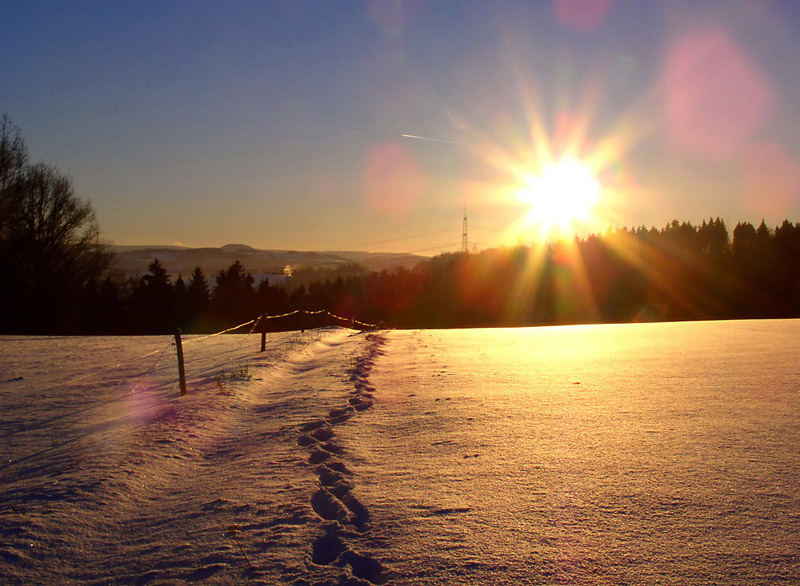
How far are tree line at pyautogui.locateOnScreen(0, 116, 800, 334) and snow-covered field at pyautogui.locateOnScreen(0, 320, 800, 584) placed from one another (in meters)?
31.5

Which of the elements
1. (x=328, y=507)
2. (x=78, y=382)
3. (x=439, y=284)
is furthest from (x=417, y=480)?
(x=439, y=284)

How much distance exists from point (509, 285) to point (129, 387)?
72216mm

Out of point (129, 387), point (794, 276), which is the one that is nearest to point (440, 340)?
point (129, 387)

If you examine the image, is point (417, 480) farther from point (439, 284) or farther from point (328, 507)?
point (439, 284)

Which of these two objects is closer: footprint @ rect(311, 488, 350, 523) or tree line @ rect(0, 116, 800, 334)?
footprint @ rect(311, 488, 350, 523)

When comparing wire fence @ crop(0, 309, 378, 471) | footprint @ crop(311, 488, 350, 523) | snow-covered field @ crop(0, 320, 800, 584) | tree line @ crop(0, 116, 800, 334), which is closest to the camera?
snow-covered field @ crop(0, 320, 800, 584)

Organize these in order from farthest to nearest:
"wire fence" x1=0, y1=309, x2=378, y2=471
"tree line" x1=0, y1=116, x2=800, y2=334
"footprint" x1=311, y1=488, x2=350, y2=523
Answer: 1. "tree line" x1=0, y1=116, x2=800, y2=334
2. "wire fence" x1=0, y1=309, x2=378, y2=471
3. "footprint" x1=311, y1=488, x2=350, y2=523

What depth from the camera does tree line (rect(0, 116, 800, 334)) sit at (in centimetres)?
3612

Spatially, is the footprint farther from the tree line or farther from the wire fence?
the tree line

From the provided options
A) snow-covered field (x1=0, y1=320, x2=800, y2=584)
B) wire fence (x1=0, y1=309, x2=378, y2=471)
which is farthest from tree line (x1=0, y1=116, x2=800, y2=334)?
snow-covered field (x1=0, y1=320, x2=800, y2=584)

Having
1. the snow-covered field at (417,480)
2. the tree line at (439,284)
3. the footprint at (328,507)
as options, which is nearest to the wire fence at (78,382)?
the snow-covered field at (417,480)

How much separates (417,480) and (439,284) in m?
79.9

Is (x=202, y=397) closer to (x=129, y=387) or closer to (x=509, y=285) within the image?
(x=129, y=387)

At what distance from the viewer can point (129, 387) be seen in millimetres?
9500
